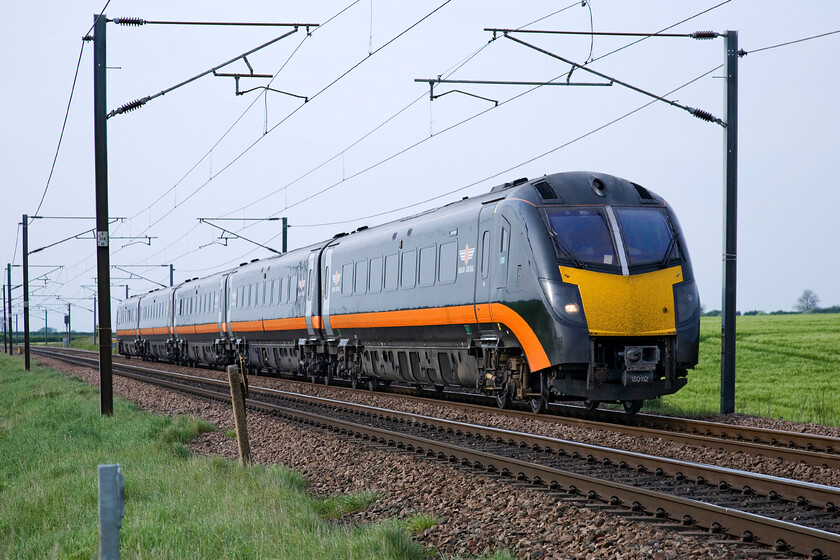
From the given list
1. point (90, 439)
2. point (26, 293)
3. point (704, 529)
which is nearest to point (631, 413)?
point (704, 529)

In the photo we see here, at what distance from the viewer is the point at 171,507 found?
7832 millimetres

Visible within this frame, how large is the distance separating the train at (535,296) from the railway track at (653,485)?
6.11 ft

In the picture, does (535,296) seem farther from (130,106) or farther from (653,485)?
(130,106)

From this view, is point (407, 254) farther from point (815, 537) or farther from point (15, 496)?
point (815, 537)

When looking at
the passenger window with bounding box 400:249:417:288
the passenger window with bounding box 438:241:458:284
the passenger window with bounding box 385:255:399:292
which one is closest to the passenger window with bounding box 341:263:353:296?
the passenger window with bounding box 385:255:399:292

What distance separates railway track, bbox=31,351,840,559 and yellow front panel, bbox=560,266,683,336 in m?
2.38

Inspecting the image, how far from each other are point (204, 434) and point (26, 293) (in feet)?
90.4

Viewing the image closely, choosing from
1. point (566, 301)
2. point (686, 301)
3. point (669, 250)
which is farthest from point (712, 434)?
point (669, 250)

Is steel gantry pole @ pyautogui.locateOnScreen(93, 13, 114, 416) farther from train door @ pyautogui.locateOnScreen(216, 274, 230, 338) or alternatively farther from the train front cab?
train door @ pyautogui.locateOnScreen(216, 274, 230, 338)

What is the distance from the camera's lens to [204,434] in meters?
14.4

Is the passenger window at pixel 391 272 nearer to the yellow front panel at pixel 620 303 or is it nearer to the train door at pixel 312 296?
the train door at pixel 312 296

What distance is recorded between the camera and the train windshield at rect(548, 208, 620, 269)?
12.9 m

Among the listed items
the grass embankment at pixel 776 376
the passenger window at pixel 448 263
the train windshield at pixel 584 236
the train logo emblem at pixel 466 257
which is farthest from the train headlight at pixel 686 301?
the passenger window at pixel 448 263

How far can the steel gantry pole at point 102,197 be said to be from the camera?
16516mm
